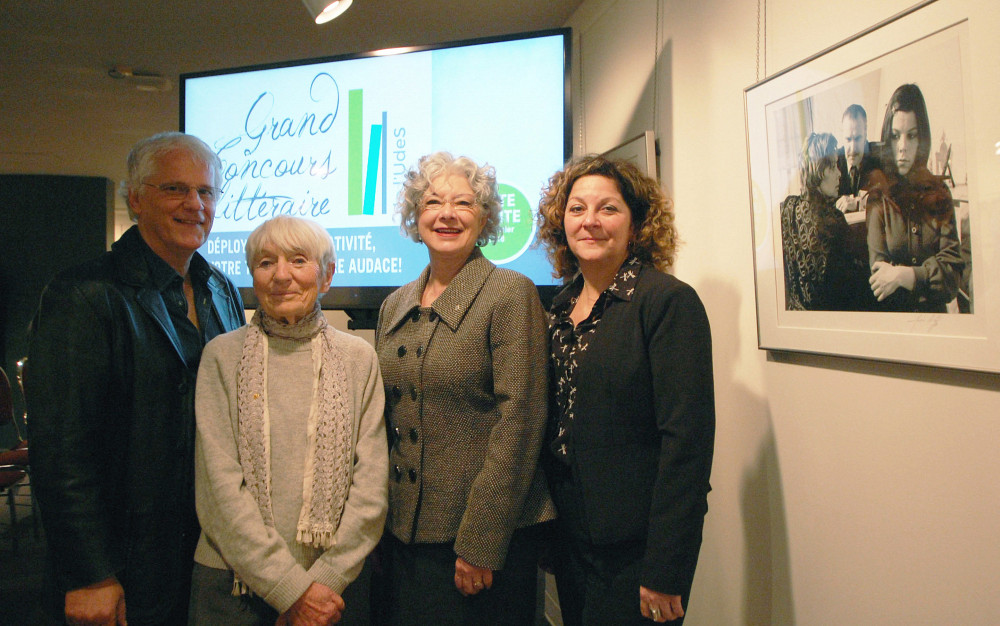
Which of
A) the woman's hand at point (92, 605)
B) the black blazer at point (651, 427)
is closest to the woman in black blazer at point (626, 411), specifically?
the black blazer at point (651, 427)

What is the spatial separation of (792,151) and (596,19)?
5.37 ft

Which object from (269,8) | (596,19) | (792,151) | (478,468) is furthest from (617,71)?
(478,468)

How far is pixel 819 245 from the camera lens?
130 centimetres

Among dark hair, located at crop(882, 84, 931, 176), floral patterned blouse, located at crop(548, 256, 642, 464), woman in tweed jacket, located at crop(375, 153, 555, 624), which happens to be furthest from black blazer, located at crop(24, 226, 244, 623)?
dark hair, located at crop(882, 84, 931, 176)

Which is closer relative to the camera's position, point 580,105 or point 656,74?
point 656,74

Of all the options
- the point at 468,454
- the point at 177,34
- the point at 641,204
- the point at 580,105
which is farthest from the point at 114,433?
the point at 177,34

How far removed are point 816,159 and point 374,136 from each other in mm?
1656

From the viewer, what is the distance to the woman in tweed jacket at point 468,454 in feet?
4.06

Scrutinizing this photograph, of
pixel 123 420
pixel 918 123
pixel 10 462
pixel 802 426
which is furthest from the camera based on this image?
pixel 10 462

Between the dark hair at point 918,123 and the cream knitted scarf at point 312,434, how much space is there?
1.18 meters

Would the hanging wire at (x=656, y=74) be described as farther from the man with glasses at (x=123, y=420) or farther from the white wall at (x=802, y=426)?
the man with glasses at (x=123, y=420)

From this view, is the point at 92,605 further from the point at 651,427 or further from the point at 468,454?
the point at 651,427

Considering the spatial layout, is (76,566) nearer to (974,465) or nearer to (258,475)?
(258,475)

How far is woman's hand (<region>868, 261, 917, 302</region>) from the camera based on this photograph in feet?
3.55
